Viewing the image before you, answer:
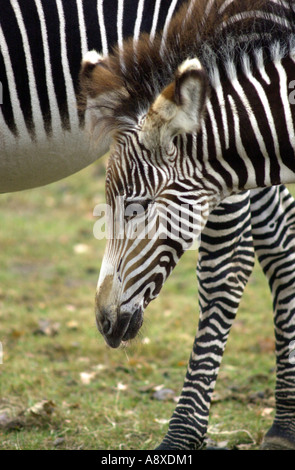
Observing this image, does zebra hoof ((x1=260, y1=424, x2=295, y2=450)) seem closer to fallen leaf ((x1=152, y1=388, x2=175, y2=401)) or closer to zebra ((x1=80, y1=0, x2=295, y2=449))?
fallen leaf ((x1=152, y1=388, x2=175, y2=401))

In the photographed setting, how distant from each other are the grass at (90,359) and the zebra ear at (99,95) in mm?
1027

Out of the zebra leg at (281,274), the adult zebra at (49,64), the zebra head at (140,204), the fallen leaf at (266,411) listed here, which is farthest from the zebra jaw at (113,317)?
the fallen leaf at (266,411)

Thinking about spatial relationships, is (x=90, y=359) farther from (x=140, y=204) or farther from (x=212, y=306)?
(x=140, y=204)

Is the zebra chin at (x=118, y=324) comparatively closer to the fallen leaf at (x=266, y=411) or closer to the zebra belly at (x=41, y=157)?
the zebra belly at (x=41, y=157)

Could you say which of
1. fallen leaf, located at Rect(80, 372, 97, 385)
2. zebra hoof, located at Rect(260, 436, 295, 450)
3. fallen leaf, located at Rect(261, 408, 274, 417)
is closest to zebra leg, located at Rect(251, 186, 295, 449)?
zebra hoof, located at Rect(260, 436, 295, 450)

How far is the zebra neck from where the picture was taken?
10.5 feet

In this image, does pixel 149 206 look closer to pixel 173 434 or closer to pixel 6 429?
pixel 173 434

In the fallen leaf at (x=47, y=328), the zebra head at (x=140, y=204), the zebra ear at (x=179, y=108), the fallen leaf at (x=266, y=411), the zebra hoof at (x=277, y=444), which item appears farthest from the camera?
the fallen leaf at (x=47, y=328)

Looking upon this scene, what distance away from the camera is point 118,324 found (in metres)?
3.25

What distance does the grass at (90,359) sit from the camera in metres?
4.73

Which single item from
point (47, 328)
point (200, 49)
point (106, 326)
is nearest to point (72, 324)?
point (47, 328)
